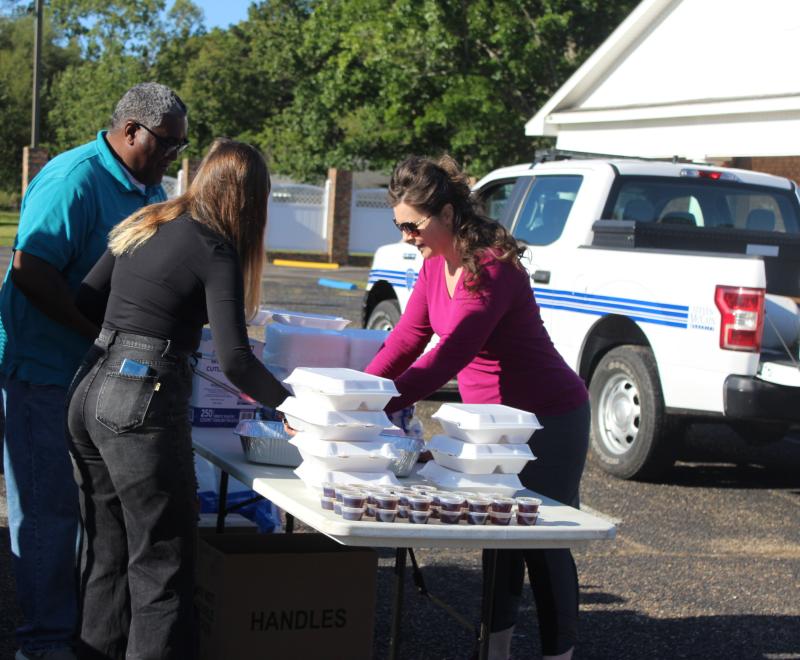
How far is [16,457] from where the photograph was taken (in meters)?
4.14

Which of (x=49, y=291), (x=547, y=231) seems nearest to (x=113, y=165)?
(x=49, y=291)

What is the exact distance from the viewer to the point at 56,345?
13.5ft

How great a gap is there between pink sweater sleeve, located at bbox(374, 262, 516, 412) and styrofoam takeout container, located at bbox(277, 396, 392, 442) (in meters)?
0.42

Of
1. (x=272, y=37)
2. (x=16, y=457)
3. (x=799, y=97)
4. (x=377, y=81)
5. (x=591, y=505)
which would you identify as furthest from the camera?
(x=272, y=37)

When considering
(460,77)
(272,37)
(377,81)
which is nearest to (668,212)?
(460,77)

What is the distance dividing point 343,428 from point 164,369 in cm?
55

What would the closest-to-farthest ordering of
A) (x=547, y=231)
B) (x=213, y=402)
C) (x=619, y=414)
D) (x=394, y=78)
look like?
(x=213, y=402) < (x=619, y=414) < (x=547, y=231) < (x=394, y=78)

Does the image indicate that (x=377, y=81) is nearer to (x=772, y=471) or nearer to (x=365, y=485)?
(x=772, y=471)

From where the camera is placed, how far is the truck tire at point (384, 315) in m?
11.1

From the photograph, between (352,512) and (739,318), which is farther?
(739,318)

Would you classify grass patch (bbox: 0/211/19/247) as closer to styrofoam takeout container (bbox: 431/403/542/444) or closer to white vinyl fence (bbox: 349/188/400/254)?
white vinyl fence (bbox: 349/188/400/254)

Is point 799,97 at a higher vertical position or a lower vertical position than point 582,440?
higher

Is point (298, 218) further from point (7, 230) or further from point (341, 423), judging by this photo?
point (341, 423)

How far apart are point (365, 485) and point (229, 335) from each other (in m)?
0.58
